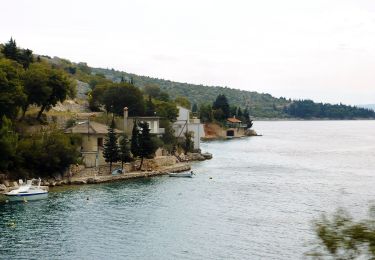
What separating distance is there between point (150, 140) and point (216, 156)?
30569 millimetres

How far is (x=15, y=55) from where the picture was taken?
8250 cm

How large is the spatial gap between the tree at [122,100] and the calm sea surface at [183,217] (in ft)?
72.0

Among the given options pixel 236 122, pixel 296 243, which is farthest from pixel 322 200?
pixel 236 122

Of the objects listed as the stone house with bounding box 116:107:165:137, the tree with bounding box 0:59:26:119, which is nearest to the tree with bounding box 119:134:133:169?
the stone house with bounding box 116:107:165:137

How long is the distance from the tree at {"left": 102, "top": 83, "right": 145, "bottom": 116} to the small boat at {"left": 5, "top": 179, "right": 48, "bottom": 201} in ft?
125

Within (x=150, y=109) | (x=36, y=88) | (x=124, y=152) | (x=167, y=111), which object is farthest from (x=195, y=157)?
(x=36, y=88)

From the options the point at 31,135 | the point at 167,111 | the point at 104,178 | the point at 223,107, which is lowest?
the point at 104,178

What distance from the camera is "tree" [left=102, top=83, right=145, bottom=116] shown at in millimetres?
83250

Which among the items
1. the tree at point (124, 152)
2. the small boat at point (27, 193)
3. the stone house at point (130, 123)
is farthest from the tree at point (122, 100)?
the small boat at point (27, 193)

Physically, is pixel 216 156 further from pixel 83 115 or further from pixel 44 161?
pixel 44 161

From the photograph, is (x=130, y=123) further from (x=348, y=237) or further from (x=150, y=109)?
(x=348, y=237)

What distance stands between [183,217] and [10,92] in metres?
25.3

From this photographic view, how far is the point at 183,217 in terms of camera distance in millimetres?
39750

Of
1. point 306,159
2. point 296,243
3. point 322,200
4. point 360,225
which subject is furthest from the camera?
point 306,159
